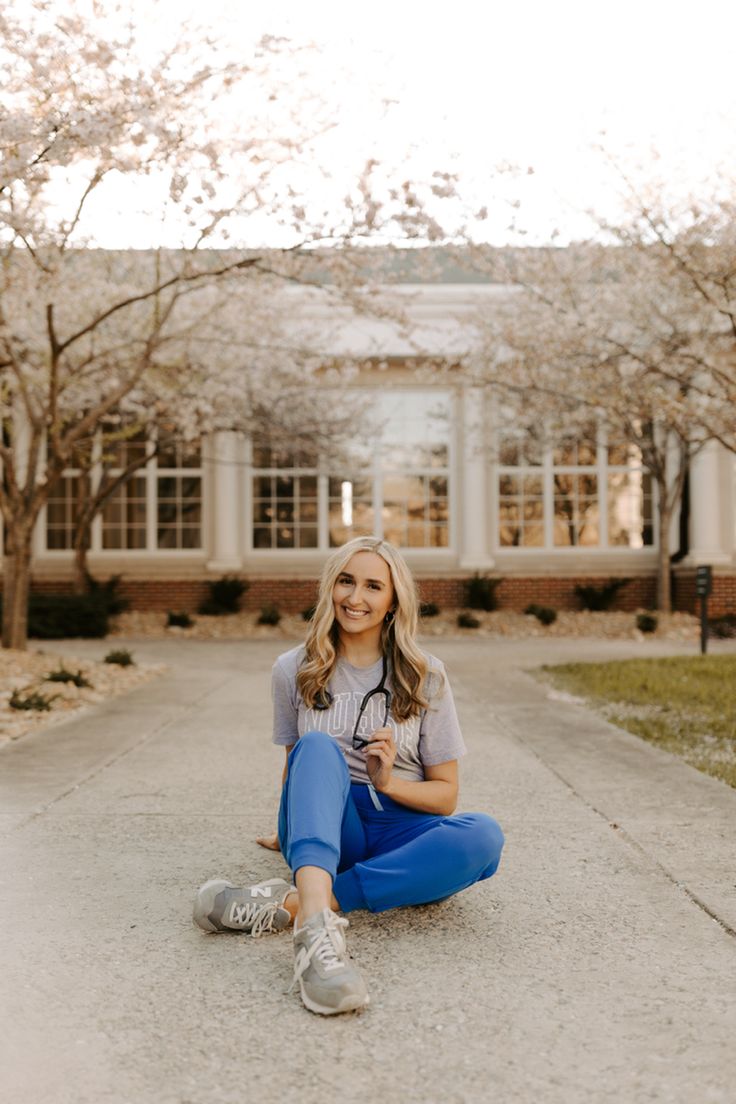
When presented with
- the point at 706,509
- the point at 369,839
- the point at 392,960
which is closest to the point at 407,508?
the point at 706,509

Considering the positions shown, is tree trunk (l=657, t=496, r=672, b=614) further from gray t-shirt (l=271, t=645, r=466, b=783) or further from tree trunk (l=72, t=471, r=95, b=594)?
gray t-shirt (l=271, t=645, r=466, b=783)

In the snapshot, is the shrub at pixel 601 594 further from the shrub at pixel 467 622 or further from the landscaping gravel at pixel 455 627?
the shrub at pixel 467 622

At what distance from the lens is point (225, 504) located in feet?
66.6

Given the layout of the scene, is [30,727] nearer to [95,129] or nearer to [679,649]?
[95,129]

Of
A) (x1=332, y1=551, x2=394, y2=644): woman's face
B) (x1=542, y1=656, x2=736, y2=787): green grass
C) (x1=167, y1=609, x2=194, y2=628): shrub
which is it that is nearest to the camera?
(x1=332, y1=551, x2=394, y2=644): woman's face

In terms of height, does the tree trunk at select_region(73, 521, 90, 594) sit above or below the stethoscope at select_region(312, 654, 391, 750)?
above

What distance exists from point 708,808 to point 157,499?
16.9 metres

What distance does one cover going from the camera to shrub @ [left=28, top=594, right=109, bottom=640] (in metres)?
16.5

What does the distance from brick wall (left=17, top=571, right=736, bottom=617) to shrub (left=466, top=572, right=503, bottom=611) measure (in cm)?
49

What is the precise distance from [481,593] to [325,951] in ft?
54.6

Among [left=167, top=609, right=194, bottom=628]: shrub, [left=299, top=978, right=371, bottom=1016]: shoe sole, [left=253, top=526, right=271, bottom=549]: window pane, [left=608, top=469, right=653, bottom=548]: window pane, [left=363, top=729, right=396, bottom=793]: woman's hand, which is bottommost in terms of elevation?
[left=299, top=978, right=371, bottom=1016]: shoe sole

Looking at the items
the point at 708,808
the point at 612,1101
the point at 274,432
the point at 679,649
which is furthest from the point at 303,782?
the point at 274,432

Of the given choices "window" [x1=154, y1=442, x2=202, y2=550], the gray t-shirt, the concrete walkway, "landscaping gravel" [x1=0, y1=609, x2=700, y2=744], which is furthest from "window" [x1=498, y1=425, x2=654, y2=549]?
the gray t-shirt

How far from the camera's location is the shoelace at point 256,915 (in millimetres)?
3307
